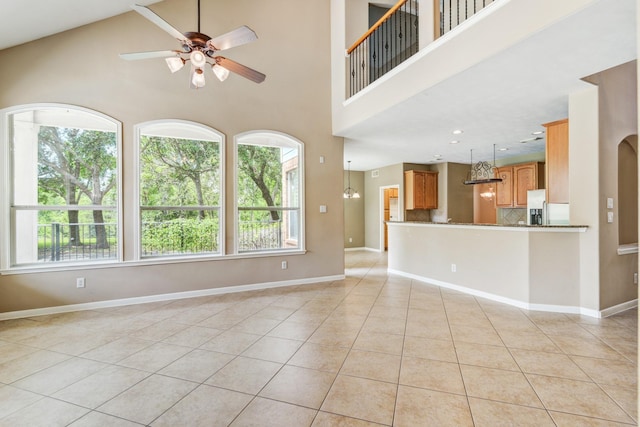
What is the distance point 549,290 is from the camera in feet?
11.9

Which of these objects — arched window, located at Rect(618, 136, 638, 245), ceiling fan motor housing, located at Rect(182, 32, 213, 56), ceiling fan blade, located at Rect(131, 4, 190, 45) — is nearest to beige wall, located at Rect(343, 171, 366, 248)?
arched window, located at Rect(618, 136, 638, 245)

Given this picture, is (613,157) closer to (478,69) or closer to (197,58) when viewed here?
(478,69)

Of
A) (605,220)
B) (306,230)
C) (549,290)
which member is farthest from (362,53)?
(549,290)

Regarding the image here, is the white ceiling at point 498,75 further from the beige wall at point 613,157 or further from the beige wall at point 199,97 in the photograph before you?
the beige wall at point 613,157

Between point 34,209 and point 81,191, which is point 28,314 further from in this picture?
point 81,191

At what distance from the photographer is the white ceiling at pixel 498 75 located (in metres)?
2.30

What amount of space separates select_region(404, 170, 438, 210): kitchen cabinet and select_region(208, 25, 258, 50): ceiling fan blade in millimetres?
6208

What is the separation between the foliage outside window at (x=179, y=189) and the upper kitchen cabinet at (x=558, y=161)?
4.67m

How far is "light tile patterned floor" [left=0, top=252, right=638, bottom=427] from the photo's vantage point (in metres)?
1.79

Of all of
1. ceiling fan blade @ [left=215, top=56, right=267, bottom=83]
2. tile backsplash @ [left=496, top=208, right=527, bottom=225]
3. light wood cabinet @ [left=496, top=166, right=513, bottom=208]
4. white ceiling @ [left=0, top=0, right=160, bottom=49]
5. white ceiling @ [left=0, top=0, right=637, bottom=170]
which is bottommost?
tile backsplash @ [left=496, top=208, right=527, bottom=225]

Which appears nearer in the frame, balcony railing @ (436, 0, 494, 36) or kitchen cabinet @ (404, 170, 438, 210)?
balcony railing @ (436, 0, 494, 36)

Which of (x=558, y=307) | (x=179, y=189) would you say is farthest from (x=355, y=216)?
(x=558, y=307)

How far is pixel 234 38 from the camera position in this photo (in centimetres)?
268

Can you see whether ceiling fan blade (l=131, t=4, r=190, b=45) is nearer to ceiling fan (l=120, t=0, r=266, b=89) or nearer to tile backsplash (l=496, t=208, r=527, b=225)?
ceiling fan (l=120, t=0, r=266, b=89)
